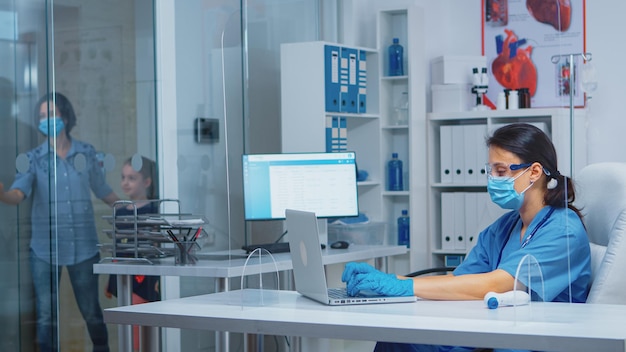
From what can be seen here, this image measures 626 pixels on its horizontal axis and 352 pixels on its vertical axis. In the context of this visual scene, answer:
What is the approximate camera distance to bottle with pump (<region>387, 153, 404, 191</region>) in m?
5.20

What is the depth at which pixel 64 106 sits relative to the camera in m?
3.84

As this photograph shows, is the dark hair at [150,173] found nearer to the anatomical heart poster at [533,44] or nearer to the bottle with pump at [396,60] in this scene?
the bottle with pump at [396,60]

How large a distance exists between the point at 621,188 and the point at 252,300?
3.46 ft

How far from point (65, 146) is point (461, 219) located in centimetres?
225

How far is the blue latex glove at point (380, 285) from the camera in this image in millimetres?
2383

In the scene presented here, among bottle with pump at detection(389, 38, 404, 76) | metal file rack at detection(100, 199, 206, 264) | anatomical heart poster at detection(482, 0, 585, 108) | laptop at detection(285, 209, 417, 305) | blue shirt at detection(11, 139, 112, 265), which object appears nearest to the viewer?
laptop at detection(285, 209, 417, 305)

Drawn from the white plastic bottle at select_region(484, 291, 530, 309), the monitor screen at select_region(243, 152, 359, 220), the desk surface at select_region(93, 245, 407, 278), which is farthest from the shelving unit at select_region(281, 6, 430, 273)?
the white plastic bottle at select_region(484, 291, 530, 309)

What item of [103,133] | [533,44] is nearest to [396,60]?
[533,44]

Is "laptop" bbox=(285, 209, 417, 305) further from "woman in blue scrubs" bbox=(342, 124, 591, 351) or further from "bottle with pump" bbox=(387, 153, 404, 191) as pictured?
"bottle with pump" bbox=(387, 153, 404, 191)

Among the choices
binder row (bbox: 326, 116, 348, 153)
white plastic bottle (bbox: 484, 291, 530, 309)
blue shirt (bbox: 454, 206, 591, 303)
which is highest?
binder row (bbox: 326, 116, 348, 153)

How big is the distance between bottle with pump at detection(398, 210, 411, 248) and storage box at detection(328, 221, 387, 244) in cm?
32

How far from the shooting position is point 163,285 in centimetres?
426

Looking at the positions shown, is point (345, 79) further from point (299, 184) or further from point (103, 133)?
point (103, 133)

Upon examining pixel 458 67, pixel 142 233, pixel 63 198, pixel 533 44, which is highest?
pixel 533 44
